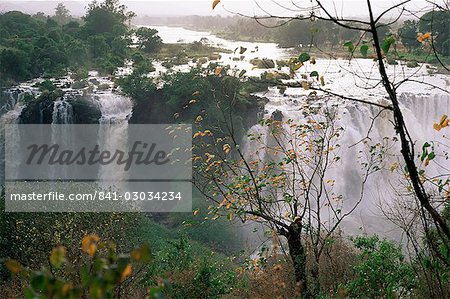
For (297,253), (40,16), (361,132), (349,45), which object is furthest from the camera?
(40,16)

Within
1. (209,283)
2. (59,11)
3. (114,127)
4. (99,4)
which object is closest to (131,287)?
(209,283)

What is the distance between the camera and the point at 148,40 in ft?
77.4

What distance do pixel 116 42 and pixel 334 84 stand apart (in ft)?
32.0

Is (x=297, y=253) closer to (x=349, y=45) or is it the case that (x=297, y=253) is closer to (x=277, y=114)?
(x=349, y=45)

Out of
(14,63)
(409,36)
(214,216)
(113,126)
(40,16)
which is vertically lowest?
(113,126)

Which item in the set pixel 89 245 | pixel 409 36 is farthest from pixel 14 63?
pixel 89 245

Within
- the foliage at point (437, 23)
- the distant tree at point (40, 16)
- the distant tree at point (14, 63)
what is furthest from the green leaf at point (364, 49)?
the distant tree at point (40, 16)

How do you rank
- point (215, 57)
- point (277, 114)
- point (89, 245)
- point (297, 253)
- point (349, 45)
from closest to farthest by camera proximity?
point (89, 245) → point (349, 45) → point (297, 253) → point (277, 114) → point (215, 57)

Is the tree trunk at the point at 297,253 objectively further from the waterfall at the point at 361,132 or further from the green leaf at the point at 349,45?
the waterfall at the point at 361,132

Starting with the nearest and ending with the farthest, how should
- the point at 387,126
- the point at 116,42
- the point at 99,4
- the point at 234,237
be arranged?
the point at 234,237 < the point at 387,126 < the point at 116,42 < the point at 99,4

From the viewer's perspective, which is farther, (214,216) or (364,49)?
(214,216)

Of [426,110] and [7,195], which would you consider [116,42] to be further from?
[7,195]

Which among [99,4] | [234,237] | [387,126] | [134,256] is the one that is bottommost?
[234,237]

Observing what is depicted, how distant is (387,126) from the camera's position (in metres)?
15.8
